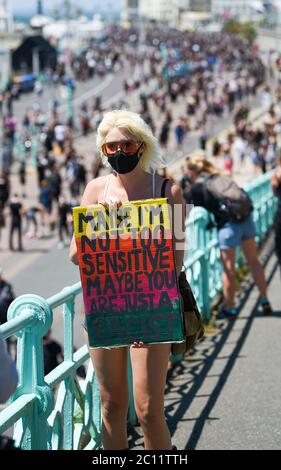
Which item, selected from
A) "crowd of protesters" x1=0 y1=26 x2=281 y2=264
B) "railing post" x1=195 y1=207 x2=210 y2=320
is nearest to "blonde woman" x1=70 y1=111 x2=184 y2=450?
"railing post" x1=195 y1=207 x2=210 y2=320

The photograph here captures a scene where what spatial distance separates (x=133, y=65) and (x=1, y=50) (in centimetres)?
1248

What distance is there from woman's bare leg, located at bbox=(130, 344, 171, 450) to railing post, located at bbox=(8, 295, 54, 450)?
39cm

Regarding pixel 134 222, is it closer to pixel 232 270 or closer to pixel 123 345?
pixel 123 345

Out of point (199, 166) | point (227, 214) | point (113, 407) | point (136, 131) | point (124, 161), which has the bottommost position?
point (227, 214)

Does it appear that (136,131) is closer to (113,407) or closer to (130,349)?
(130,349)

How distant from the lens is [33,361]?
394 centimetres

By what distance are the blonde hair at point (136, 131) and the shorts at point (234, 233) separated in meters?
A: 3.87

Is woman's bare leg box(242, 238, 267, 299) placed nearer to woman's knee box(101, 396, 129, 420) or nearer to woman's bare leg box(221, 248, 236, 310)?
woman's bare leg box(221, 248, 236, 310)

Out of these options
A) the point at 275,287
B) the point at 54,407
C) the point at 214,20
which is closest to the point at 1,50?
the point at 275,287

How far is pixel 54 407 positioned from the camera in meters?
4.29

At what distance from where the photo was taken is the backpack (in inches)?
297

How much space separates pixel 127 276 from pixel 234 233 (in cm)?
415

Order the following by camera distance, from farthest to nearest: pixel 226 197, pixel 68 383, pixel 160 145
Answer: pixel 160 145 → pixel 226 197 → pixel 68 383

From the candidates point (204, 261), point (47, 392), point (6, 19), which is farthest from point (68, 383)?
point (6, 19)
